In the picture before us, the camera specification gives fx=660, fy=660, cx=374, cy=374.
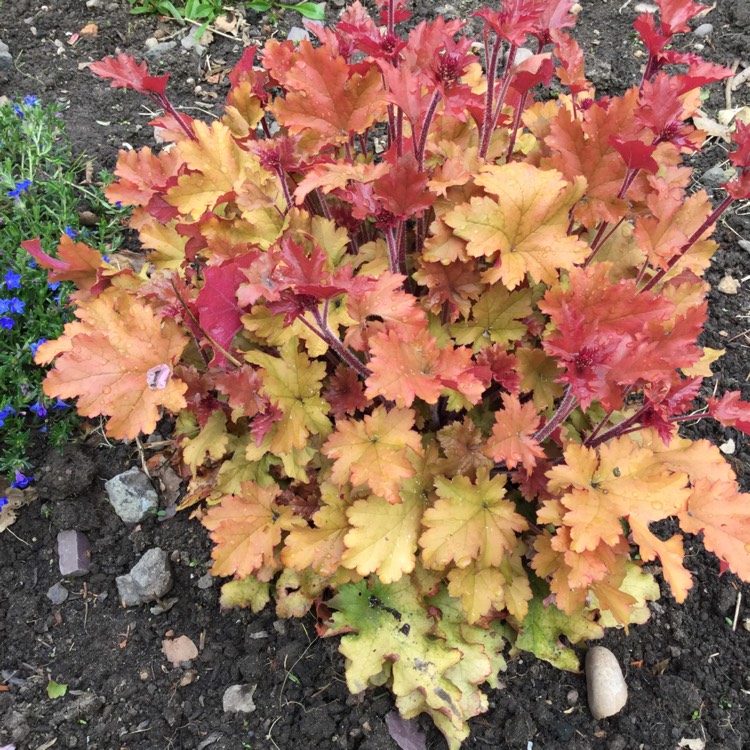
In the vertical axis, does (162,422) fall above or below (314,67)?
below

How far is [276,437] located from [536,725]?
1223 mm

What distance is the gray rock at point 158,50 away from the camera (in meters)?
4.02

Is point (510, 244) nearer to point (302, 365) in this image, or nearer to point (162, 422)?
point (302, 365)

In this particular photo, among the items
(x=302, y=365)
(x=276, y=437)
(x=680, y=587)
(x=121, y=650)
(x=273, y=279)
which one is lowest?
(x=121, y=650)

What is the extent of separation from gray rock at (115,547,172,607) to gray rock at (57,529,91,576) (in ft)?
0.52

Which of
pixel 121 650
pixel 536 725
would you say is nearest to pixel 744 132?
pixel 536 725

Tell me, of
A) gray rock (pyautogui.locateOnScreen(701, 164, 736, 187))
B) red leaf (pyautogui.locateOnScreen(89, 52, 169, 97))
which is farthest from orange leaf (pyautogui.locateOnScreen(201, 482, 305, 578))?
gray rock (pyautogui.locateOnScreen(701, 164, 736, 187))

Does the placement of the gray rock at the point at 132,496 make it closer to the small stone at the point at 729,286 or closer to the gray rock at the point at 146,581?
the gray rock at the point at 146,581

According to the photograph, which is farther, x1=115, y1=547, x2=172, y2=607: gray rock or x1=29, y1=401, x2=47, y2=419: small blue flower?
x1=29, y1=401, x2=47, y2=419: small blue flower

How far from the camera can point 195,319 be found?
2.00 meters

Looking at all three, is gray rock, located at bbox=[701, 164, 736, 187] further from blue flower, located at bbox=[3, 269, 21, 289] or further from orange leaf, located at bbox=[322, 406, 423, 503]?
blue flower, located at bbox=[3, 269, 21, 289]

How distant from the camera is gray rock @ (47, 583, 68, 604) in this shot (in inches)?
93.7

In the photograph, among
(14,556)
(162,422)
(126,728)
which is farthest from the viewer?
(162,422)

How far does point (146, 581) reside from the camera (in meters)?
2.32
